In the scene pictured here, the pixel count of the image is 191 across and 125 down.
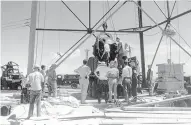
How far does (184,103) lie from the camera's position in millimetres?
7742

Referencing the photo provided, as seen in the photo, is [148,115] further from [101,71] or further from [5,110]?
[101,71]

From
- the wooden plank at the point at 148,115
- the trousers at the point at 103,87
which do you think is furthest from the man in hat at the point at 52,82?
the wooden plank at the point at 148,115

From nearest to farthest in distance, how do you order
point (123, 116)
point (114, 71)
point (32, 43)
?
point (123, 116), point (32, 43), point (114, 71)

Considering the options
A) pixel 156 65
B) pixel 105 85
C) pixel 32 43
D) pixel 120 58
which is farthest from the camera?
pixel 156 65

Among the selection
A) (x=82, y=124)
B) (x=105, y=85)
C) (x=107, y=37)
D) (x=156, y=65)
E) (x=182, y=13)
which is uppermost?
(x=182, y=13)

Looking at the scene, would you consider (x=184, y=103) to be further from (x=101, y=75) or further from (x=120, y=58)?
(x=120, y=58)

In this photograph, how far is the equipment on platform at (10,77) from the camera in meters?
21.1

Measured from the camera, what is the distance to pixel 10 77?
71.3ft

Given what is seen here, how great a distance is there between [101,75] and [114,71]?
58.9 inches

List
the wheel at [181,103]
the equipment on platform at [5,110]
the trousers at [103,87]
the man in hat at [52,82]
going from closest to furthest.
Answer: the equipment on platform at [5,110], the wheel at [181,103], the trousers at [103,87], the man in hat at [52,82]

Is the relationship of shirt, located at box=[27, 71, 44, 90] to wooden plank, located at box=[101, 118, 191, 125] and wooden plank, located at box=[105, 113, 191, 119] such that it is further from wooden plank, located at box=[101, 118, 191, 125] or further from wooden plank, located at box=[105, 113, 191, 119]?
wooden plank, located at box=[101, 118, 191, 125]

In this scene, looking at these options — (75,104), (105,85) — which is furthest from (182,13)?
(75,104)

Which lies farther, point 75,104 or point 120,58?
point 120,58

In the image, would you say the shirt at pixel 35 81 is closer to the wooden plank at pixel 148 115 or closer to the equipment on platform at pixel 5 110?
the equipment on platform at pixel 5 110
